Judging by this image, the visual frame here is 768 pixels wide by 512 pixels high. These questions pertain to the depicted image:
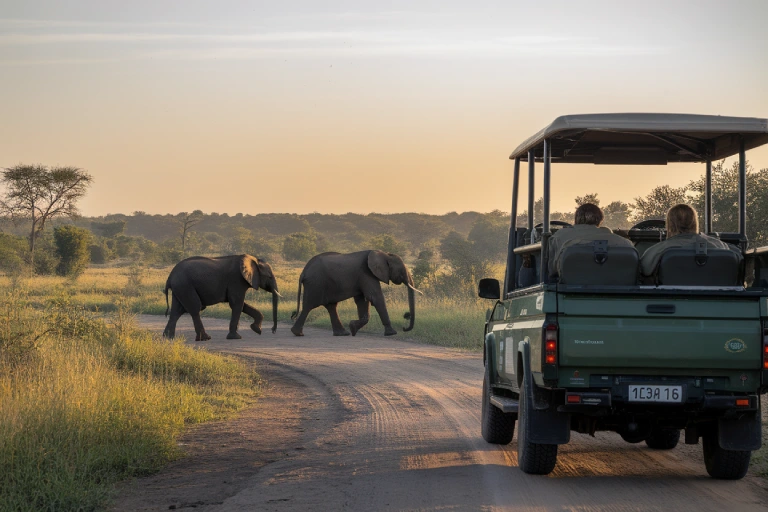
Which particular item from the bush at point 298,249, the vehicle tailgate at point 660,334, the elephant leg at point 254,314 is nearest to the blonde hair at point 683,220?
the vehicle tailgate at point 660,334

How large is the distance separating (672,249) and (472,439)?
128 inches

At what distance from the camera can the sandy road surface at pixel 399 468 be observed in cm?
698

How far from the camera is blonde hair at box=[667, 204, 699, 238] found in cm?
805

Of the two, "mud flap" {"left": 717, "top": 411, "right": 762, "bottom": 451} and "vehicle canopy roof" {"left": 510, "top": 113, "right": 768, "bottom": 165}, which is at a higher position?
"vehicle canopy roof" {"left": 510, "top": 113, "right": 768, "bottom": 165}

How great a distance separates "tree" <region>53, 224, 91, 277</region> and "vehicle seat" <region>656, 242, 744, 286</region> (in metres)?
52.2

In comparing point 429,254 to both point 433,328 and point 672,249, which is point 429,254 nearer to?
point 433,328

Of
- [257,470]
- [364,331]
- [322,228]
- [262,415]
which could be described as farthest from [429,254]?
[322,228]

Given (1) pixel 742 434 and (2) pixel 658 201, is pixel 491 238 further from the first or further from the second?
(1) pixel 742 434

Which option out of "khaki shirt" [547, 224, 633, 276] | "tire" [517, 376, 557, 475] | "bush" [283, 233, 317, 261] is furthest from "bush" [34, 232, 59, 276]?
"tire" [517, 376, 557, 475]

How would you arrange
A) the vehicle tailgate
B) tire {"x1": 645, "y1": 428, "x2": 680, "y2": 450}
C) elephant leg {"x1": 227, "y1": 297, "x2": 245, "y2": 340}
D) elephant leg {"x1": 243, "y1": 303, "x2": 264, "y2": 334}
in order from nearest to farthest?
the vehicle tailgate
tire {"x1": 645, "y1": 428, "x2": 680, "y2": 450}
elephant leg {"x1": 227, "y1": 297, "x2": 245, "y2": 340}
elephant leg {"x1": 243, "y1": 303, "x2": 264, "y2": 334}

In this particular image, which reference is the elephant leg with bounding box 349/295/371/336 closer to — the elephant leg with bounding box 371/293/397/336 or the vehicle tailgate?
the elephant leg with bounding box 371/293/397/336

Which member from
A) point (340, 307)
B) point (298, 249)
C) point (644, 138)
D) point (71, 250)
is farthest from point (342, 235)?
point (644, 138)

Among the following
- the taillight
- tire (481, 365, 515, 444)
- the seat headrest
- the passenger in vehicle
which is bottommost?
tire (481, 365, 515, 444)

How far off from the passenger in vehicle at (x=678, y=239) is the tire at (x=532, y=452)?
4.54 ft
